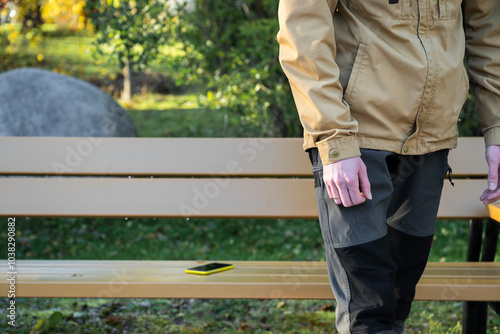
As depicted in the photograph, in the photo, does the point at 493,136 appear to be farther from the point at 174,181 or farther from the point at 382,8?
the point at 174,181

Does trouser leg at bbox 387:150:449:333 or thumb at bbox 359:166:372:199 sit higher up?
thumb at bbox 359:166:372:199

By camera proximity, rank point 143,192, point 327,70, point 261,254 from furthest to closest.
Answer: point 261,254
point 143,192
point 327,70

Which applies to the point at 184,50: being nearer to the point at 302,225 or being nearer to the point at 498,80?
the point at 302,225

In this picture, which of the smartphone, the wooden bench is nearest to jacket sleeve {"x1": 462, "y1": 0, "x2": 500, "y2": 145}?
the wooden bench

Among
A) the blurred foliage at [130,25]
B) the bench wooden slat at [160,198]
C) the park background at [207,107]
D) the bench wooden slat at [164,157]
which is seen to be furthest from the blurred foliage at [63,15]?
the bench wooden slat at [160,198]

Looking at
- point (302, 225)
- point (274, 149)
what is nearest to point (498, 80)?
point (274, 149)

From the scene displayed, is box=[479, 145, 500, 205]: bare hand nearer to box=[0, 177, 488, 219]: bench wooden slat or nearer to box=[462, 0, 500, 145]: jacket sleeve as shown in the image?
box=[462, 0, 500, 145]: jacket sleeve

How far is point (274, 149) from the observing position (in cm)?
301

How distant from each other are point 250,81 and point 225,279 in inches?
112

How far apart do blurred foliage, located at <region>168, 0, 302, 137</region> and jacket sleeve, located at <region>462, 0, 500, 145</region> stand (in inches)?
109

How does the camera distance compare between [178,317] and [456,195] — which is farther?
[178,317]

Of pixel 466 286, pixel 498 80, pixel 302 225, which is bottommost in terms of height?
pixel 302 225

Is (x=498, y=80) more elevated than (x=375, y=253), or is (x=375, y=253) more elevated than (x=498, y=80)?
(x=498, y=80)

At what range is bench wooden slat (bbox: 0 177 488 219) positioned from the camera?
296cm
